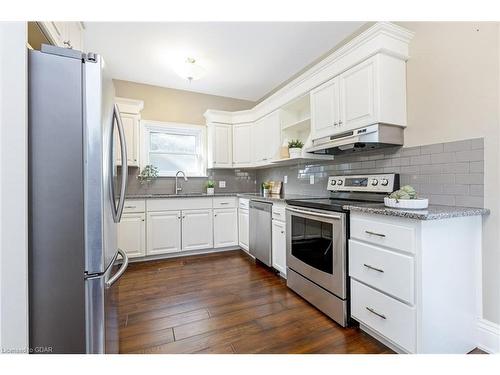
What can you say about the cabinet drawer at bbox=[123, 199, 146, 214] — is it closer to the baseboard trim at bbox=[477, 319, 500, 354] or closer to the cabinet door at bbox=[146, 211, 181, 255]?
the cabinet door at bbox=[146, 211, 181, 255]

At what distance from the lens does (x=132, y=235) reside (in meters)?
3.21

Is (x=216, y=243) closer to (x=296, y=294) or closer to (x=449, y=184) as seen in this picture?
(x=296, y=294)

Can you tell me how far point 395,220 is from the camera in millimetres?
1440

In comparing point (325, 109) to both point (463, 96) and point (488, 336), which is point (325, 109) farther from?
point (488, 336)

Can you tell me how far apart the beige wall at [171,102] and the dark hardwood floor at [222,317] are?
249cm

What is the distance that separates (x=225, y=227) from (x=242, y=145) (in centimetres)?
144

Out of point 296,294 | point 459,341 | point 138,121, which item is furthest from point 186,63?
point 459,341

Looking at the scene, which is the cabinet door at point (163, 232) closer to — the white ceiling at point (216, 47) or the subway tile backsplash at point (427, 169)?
the subway tile backsplash at point (427, 169)

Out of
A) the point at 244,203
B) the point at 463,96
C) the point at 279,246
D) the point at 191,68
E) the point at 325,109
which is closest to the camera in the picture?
the point at 463,96

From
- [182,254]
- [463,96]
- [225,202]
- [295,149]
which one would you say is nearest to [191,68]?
[295,149]

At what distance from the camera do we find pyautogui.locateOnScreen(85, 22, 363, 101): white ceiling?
2.42 meters

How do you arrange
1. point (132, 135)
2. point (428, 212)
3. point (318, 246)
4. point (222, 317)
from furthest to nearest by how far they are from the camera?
point (132, 135)
point (318, 246)
point (222, 317)
point (428, 212)

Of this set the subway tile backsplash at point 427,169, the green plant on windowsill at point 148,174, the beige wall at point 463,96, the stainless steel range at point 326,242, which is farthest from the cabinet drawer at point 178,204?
the beige wall at point 463,96
